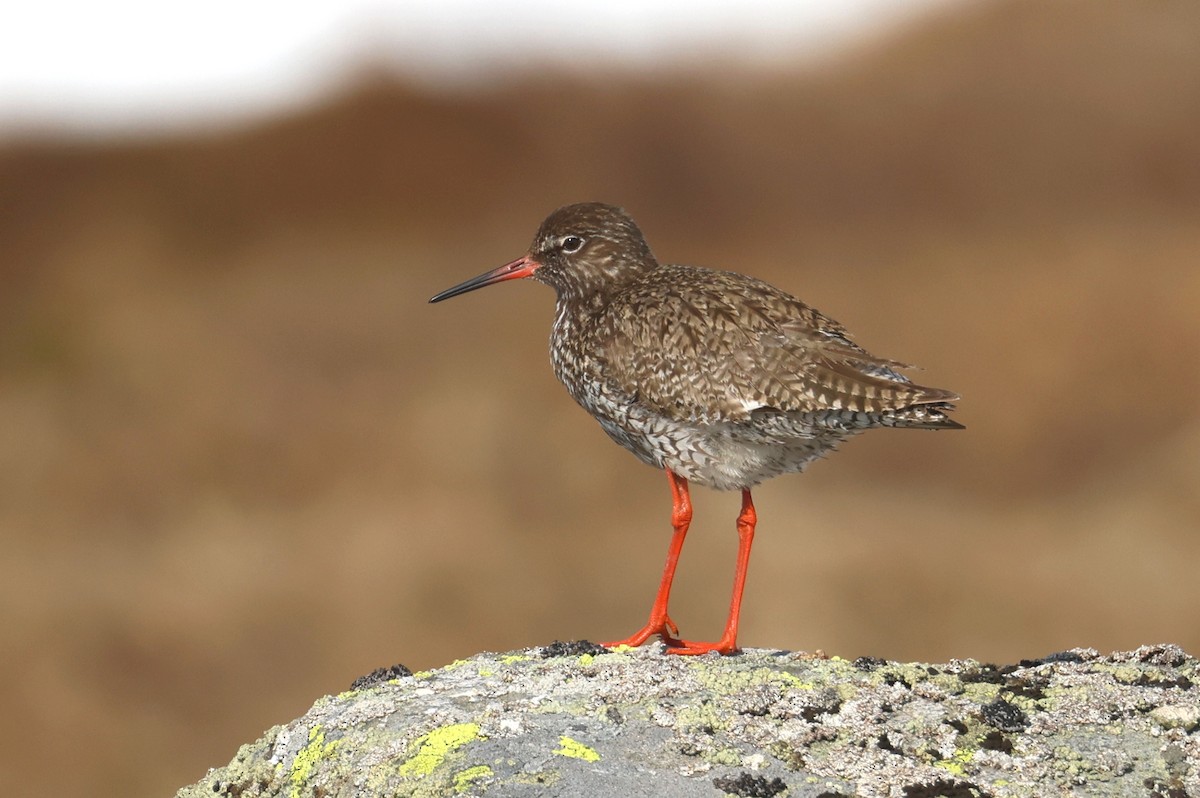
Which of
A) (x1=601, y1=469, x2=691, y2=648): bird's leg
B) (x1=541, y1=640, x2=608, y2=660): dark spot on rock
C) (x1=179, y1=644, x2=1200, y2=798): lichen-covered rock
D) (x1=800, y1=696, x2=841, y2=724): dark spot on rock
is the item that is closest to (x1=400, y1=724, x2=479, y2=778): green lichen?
(x1=179, y1=644, x2=1200, y2=798): lichen-covered rock

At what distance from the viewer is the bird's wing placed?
7191 millimetres

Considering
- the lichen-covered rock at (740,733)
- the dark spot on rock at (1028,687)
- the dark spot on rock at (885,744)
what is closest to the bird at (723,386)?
the lichen-covered rock at (740,733)

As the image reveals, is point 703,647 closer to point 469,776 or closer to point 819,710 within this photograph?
point 819,710

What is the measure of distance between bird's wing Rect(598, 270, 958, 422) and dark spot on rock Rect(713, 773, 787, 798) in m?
2.68

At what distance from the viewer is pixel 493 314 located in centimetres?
2025

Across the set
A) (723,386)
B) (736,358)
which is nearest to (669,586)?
(723,386)

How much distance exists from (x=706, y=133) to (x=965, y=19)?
5218mm

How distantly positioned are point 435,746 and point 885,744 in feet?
6.02

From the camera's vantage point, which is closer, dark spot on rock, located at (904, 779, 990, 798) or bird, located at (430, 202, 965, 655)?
dark spot on rock, located at (904, 779, 990, 798)

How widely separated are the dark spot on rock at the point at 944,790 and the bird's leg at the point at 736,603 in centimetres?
203

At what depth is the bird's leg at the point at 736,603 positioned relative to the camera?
723 cm

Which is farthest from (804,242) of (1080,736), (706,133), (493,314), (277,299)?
(1080,736)

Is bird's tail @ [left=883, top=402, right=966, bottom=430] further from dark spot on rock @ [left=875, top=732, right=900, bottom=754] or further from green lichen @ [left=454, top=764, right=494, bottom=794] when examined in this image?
green lichen @ [left=454, top=764, right=494, bottom=794]

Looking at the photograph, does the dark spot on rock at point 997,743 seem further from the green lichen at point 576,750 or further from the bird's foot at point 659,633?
the bird's foot at point 659,633
